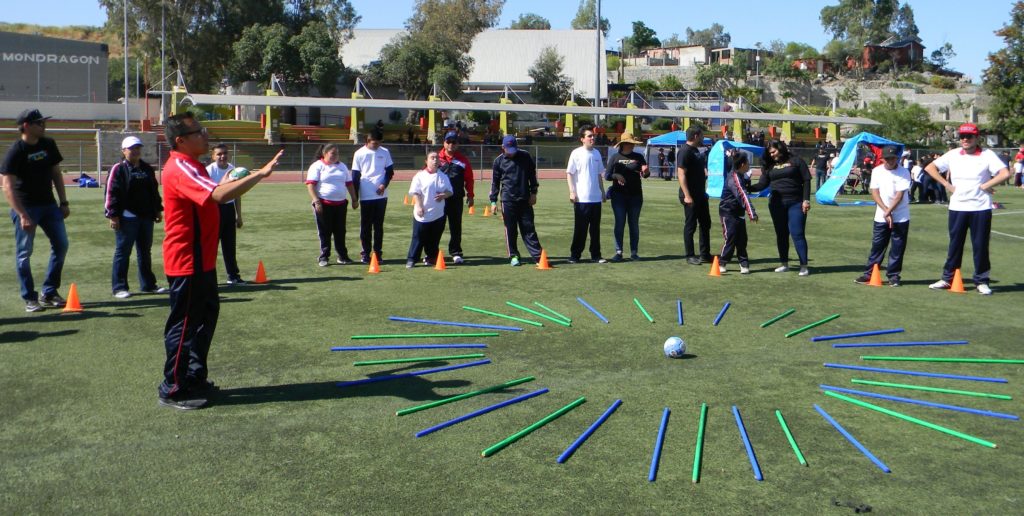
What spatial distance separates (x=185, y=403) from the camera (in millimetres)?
5879

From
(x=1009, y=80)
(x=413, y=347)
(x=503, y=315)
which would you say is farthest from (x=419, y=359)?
(x=1009, y=80)

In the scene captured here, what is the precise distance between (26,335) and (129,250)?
198 cm

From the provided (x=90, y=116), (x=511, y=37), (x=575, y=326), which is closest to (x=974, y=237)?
(x=575, y=326)

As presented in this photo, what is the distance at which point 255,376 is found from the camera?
672 cm

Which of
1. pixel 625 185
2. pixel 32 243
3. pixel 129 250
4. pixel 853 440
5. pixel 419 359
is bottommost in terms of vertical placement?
pixel 853 440

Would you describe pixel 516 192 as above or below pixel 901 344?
above

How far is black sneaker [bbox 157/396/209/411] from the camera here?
5.87 metres

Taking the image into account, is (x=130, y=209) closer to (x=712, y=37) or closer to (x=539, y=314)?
(x=539, y=314)

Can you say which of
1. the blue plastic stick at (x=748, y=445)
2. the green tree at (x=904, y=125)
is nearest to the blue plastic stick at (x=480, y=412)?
the blue plastic stick at (x=748, y=445)

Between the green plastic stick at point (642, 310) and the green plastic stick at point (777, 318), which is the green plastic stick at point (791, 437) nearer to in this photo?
the green plastic stick at point (777, 318)

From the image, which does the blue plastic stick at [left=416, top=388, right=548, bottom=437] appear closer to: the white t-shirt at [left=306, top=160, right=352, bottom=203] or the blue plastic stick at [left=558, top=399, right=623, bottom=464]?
the blue plastic stick at [left=558, top=399, right=623, bottom=464]

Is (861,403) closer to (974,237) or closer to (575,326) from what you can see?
(575,326)

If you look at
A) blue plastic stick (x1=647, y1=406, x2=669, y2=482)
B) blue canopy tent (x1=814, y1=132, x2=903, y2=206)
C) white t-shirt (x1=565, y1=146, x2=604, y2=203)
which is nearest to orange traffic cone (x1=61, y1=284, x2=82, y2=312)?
blue plastic stick (x1=647, y1=406, x2=669, y2=482)

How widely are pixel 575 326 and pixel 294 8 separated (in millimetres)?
61161
